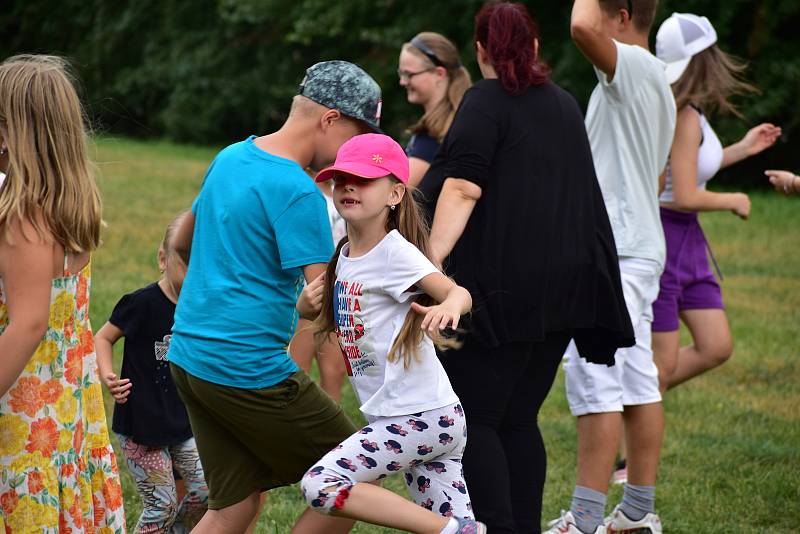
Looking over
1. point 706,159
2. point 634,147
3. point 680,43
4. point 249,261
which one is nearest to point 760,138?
point 706,159

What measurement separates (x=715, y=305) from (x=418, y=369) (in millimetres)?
2683

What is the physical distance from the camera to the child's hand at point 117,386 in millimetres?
3904

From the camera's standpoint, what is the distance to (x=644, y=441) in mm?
4859

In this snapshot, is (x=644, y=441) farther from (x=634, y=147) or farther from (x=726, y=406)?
(x=726, y=406)

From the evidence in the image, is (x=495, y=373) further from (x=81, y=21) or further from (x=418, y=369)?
(x=81, y=21)

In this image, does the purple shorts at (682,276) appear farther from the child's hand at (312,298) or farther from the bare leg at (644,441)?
the child's hand at (312,298)

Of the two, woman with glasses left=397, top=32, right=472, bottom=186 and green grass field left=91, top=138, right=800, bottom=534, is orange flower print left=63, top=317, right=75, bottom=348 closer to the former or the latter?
green grass field left=91, top=138, right=800, bottom=534

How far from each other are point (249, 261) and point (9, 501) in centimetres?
97

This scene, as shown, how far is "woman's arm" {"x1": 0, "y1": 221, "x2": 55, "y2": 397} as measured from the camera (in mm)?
2969

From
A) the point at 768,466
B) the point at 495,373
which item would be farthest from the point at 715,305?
the point at 495,373

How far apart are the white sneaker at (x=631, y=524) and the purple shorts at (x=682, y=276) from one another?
3.12 feet

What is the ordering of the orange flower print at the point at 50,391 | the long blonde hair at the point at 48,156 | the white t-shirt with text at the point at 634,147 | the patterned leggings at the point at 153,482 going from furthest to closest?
the white t-shirt with text at the point at 634,147 < the patterned leggings at the point at 153,482 < the orange flower print at the point at 50,391 < the long blonde hair at the point at 48,156

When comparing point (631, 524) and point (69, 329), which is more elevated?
point (69, 329)

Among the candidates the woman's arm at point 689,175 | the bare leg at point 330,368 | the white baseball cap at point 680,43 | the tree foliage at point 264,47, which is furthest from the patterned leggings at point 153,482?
the tree foliage at point 264,47
